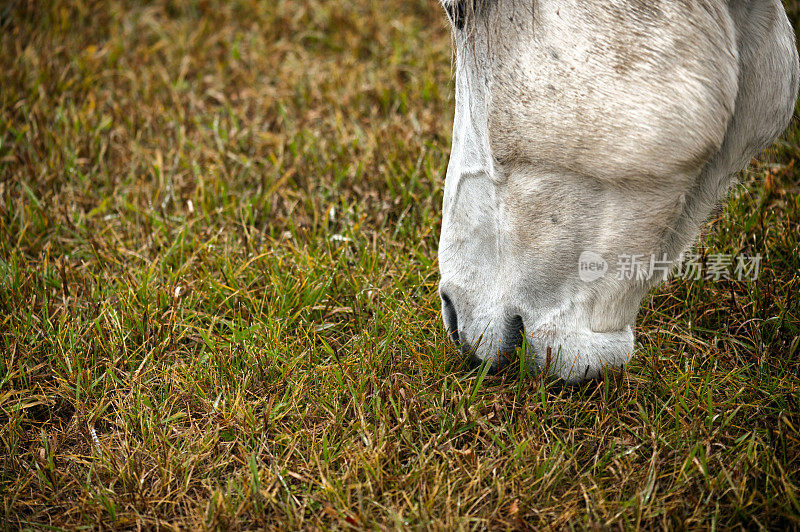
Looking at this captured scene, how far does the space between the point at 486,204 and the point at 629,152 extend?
414 millimetres

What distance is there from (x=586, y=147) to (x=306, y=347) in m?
1.21

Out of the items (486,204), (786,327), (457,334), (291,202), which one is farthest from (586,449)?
Answer: (291,202)

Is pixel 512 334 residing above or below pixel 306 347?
above

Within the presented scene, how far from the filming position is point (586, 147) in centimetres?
165

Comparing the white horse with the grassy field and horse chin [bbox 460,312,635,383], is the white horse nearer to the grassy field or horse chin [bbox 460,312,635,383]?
horse chin [bbox 460,312,635,383]

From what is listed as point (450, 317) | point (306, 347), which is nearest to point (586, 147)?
point (450, 317)

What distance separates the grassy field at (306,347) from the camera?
5.95ft

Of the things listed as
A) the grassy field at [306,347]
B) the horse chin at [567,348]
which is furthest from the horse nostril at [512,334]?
the grassy field at [306,347]

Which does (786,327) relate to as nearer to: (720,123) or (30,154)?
(720,123)

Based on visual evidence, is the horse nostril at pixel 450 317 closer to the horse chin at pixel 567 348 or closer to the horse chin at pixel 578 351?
the horse chin at pixel 567 348

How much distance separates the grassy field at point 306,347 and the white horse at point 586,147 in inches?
10.6

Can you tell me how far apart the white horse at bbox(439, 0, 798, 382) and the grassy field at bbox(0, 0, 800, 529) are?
27 cm

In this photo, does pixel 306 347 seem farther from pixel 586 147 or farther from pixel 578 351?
pixel 586 147

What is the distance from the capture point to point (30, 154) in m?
3.33
